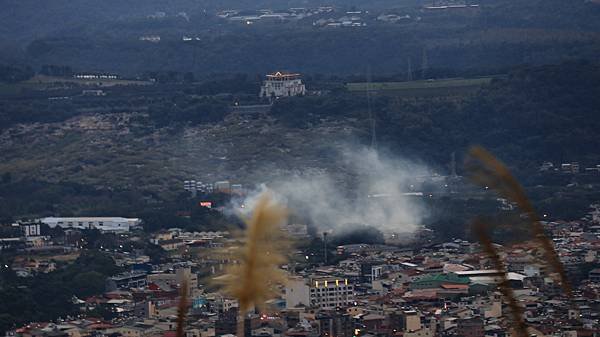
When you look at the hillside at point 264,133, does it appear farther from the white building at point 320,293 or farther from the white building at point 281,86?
the white building at point 320,293

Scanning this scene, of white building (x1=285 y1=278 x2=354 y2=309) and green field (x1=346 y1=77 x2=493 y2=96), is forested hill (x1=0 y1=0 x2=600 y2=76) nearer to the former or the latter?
green field (x1=346 y1=77 x2=493 y2=96)

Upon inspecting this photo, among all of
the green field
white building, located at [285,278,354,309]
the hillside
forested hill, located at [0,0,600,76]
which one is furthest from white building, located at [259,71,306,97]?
white building, located at [285,278,354,309]

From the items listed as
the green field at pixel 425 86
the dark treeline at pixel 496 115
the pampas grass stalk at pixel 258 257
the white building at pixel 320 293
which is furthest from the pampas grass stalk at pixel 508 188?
the green field at pixel 425 86

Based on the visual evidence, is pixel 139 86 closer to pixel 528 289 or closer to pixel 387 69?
pixel 387 69

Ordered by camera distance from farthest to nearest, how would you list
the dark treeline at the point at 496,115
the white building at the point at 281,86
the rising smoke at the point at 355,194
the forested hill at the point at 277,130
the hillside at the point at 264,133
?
the white building at the point at 281,86
the dark treeline at the point at 496,115
the forested hill at the point at 277,130
the hillside at the point at 264,133
the rising smoke at the point at 355,194

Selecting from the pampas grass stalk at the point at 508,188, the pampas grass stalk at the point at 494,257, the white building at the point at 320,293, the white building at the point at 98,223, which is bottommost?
the white building at the point at 98,223

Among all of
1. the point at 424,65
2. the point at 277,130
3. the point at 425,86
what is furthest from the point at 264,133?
the point at 424,65

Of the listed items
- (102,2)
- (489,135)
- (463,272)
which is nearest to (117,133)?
(489,135)
